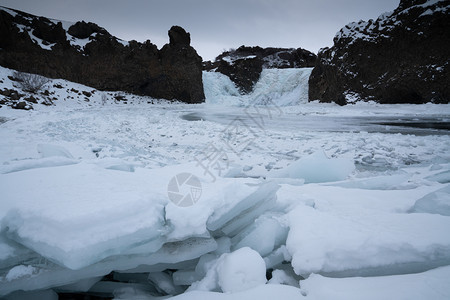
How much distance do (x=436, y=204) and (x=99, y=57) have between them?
25697 mm

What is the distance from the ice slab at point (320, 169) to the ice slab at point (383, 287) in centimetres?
186

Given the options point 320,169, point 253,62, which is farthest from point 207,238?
point 253,62

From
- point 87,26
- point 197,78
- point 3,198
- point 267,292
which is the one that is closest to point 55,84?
point 87,26

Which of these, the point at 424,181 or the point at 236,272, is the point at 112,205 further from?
the point at 424,181

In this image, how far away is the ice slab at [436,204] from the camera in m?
1.76

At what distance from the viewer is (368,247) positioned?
51.7 inches

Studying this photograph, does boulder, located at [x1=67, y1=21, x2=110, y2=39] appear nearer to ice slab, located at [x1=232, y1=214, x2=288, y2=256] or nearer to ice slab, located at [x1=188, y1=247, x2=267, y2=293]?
ice slab, located at [x1=232, y1=214, x2=288, y2=256]

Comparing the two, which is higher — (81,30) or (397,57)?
(81,30)

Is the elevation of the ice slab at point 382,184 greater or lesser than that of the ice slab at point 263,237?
lesser

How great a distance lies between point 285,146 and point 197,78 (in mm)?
22096

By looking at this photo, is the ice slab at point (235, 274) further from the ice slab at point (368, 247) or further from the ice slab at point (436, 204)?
the ice slab at point (436, 204)

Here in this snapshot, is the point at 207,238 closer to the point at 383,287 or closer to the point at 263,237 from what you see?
the point at 263,237

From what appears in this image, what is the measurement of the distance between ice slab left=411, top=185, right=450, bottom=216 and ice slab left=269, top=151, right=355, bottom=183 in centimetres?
107

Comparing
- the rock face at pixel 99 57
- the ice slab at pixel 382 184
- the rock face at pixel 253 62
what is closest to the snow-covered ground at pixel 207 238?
the ice slab at pixel 382 184
